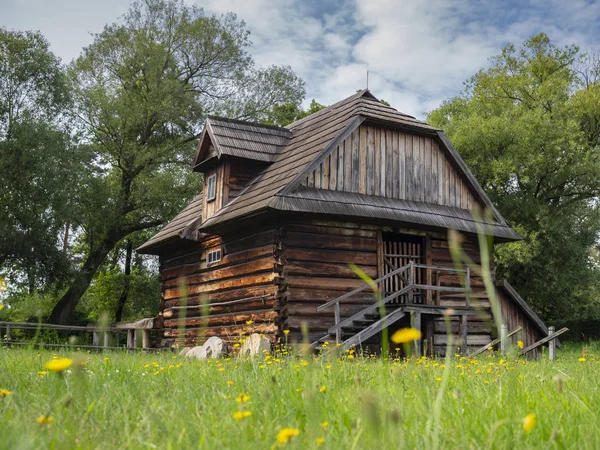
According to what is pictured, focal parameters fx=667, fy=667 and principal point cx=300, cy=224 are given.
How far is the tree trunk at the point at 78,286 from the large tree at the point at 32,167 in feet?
3.29

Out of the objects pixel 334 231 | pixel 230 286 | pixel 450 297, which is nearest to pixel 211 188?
pixel 230 286

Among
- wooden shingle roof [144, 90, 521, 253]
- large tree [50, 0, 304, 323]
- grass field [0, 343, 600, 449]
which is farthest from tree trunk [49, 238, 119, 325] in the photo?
grass field [0, 343, 600, 449]

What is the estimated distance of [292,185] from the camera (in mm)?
13578

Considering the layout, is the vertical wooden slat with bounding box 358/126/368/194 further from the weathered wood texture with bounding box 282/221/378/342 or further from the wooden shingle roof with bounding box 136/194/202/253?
the wooden shingle roof with bounding box 136/194/202/253

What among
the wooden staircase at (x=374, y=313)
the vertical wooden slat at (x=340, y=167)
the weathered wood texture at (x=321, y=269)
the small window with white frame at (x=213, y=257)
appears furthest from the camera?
the small window with white frame at (x=213, y=257)

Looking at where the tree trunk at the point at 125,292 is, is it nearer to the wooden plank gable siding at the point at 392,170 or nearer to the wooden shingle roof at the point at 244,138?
the wooden shingle roof at the point at 244,138

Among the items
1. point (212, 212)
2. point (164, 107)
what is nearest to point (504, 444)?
point (212, 212)

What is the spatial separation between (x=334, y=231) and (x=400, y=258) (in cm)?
226

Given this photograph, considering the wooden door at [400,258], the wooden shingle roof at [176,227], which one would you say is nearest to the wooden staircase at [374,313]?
the wooden door at [400,258]

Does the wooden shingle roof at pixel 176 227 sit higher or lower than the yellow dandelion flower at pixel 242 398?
higher

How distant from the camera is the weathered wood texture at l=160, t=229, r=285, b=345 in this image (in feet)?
46.3

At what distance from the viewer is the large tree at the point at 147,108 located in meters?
27.9

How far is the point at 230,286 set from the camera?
1575cm

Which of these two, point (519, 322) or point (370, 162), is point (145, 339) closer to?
point (370, 162)
